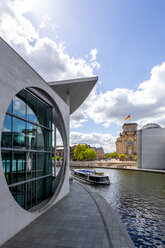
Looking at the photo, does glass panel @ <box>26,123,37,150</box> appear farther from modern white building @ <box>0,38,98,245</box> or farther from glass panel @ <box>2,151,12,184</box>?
glass panel @ <box>2,151,12,184</box>

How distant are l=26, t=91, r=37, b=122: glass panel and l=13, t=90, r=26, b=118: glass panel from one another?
464mm

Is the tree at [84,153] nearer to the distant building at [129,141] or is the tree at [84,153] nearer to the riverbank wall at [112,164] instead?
the riverbank wall at [112,164]

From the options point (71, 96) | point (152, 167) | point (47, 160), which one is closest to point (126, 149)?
point (152, 167)

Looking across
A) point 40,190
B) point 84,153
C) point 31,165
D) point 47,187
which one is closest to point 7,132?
point 31,165

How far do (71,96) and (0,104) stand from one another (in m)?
11.5

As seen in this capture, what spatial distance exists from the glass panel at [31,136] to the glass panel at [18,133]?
0.48 meters

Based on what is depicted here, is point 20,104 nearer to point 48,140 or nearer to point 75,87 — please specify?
point 48,140

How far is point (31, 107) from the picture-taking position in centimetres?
978

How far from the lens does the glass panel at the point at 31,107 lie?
9.42 metres

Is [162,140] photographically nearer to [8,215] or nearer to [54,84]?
[54,84]

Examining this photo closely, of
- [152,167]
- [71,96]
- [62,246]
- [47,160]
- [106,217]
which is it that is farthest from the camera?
[152,167]

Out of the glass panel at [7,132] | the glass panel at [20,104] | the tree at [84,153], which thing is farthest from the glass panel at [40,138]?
the tree at [84,153]

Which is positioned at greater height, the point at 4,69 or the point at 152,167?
the point at 4,69

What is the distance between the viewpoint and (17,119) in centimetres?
816
